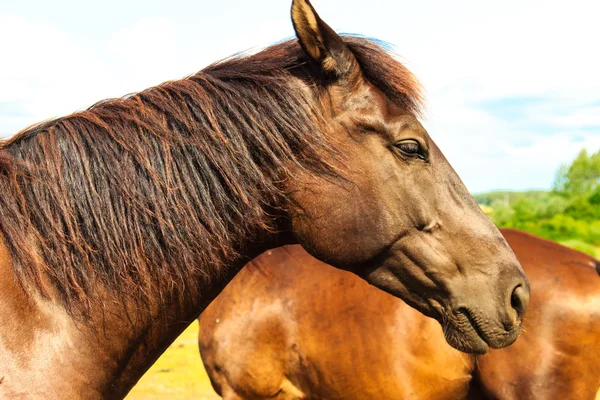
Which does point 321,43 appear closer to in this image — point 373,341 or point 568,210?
point 373,341

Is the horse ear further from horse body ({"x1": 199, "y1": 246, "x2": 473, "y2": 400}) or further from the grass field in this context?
the grass field

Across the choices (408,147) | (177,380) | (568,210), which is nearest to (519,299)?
(408,147)

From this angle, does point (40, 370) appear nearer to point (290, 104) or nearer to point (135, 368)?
point (135, 368)

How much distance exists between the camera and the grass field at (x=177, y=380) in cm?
769

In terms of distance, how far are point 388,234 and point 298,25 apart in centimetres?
88

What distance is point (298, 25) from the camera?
2.02 meters

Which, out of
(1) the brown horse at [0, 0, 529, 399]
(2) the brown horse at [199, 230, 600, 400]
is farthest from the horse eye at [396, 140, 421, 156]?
(2) the brown horse at [199, 230, 600, 400]

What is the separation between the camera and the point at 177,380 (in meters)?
8.34

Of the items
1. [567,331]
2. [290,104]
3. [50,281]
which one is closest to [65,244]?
[50,281]

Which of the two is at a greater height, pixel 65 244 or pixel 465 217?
pixel 65 244

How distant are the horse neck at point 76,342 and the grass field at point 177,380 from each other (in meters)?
6.03

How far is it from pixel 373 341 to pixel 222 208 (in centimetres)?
286

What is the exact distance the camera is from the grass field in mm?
7691

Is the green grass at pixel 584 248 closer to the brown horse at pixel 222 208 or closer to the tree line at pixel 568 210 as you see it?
the tree line at pixel 568 210
